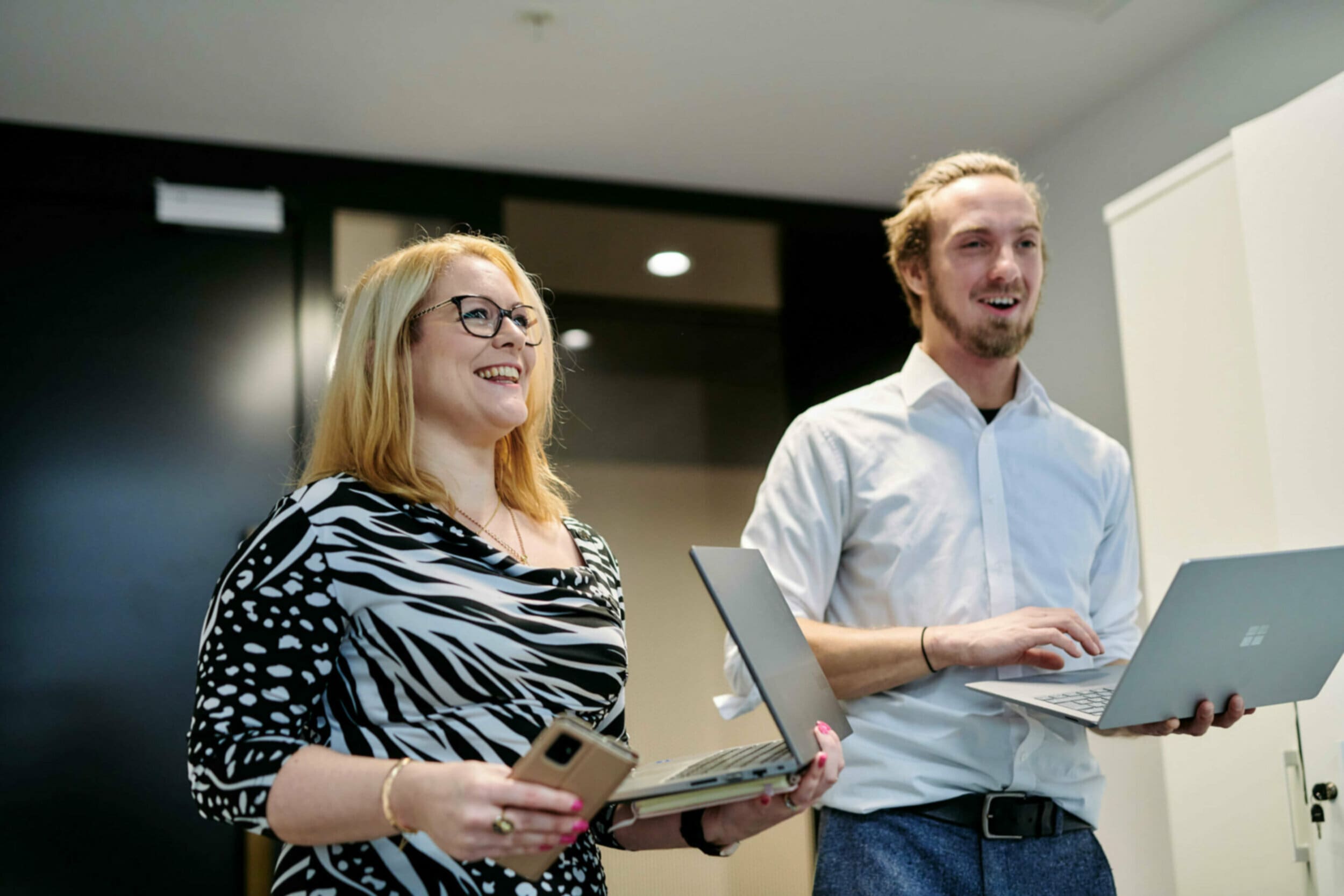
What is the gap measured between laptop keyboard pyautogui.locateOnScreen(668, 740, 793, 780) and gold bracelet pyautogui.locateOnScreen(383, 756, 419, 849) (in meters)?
0.22

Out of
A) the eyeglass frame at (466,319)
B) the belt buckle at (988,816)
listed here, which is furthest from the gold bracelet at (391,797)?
the belt buckle at (988,816)

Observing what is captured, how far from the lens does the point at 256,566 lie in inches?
40.6

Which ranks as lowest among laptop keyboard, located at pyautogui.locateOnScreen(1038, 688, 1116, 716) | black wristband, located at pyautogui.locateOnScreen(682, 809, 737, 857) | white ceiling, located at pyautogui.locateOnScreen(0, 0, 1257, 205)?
black wristband, located at pyautogui.locateOnScreen(682, 809, 737, 857)

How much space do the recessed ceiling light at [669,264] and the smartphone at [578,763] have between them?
2.87m

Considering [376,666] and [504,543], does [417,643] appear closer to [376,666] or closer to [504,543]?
[376,666]

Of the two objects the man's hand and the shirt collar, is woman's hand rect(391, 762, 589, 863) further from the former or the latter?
the shirt collar

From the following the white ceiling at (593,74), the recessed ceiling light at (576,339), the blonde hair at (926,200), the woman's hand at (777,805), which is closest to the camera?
the woman's hand at (777,805)

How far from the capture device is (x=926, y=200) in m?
1.77

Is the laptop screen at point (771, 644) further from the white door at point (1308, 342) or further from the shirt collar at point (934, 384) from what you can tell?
the white door at point (1308, 342)

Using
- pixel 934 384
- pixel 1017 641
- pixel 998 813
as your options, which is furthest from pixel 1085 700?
pixel 934 384

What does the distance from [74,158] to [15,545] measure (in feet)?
3.46

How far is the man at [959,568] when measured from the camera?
4.64 ft

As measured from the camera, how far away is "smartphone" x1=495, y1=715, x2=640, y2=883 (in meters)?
0.78

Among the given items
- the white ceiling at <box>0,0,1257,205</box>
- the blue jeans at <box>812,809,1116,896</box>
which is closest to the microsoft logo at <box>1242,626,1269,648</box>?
the blue jeans at <box>812,809,1116,896</box>
